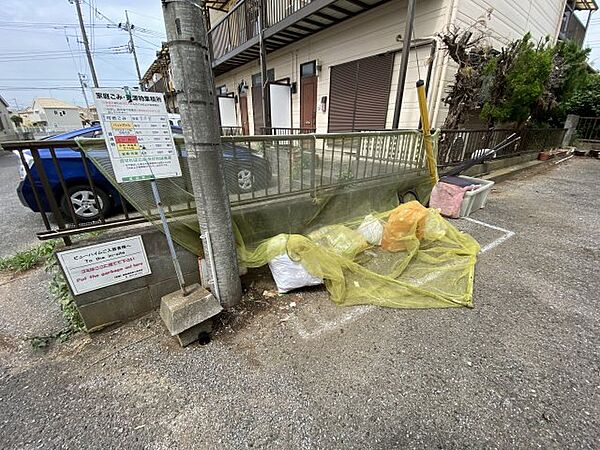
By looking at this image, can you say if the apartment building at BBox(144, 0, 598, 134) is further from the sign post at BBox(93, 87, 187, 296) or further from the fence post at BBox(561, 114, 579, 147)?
the sign post at BBox(93, 87, 187, 296)

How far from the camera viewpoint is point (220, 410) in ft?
5.21

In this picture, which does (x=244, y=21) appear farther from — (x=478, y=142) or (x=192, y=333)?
(x=192, y=333)

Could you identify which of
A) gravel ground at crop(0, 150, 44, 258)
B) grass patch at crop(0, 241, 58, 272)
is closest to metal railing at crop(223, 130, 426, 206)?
grass patch at crop(0, 241, 58, 272)

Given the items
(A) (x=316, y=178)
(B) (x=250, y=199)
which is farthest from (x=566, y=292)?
(B) (x=250, y=199)

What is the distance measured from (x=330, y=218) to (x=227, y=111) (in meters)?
11.7

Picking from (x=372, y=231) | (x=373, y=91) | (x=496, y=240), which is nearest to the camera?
(x=372, y=231)

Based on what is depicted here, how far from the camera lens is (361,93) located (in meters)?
6.64

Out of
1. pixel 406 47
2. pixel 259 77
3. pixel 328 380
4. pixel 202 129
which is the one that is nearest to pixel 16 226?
pixel 202 129

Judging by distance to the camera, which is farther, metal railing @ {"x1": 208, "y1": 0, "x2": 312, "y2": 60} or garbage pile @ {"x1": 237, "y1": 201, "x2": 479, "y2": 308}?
metal railing @ {"x1": 208, "y1": 0, "x2": 312, "y2": 60}

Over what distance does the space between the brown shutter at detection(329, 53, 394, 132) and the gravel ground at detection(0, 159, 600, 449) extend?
509 centimetres

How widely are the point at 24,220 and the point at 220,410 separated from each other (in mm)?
5413

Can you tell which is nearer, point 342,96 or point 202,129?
point 202,129

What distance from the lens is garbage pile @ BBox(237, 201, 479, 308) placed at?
246 cm

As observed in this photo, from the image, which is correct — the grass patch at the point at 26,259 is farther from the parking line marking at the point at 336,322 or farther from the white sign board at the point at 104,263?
the parking line marking at the point at 336,322
